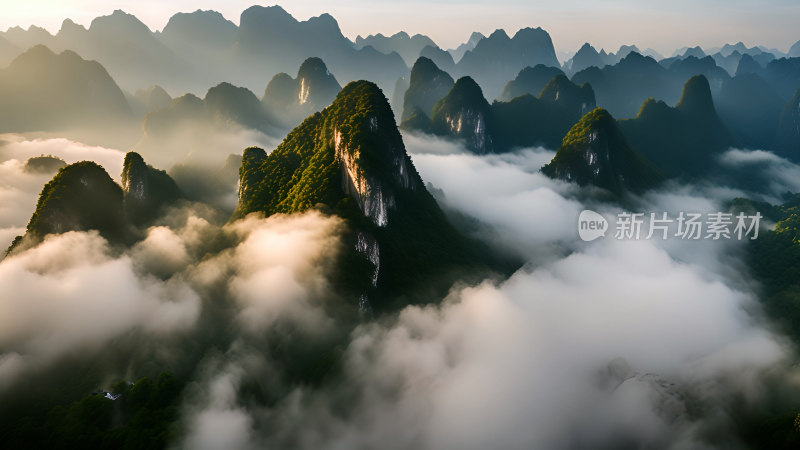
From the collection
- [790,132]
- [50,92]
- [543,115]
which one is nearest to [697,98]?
[790,132]

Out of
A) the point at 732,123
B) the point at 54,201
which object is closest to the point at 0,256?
the point at 54,201

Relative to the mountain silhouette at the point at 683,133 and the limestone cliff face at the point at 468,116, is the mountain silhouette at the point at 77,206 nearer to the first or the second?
the limestone cliff face at the point at 468,116

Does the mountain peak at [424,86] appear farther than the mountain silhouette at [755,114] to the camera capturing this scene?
No

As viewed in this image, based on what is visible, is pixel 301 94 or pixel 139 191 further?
pixel 301 94

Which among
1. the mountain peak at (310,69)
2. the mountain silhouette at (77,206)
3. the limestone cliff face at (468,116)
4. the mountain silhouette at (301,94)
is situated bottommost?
the mountain silhouette at (77,206)

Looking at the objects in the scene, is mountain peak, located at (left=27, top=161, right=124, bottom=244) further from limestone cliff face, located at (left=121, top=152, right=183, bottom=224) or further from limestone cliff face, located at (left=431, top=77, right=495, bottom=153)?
limestone cliff face, located at (left=431, top=77, right=495, bottom=153)

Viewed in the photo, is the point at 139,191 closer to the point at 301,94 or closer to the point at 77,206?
→ the point at 77,206

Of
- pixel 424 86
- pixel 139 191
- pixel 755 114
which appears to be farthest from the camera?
pixel 755 114

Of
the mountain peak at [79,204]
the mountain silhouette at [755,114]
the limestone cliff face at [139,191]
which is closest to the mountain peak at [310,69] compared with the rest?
the limestone cliff face at [139,191]

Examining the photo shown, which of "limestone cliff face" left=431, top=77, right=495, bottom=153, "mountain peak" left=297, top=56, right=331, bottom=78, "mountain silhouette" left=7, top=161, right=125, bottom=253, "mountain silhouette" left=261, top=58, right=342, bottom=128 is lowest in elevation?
"mountain silhouette" left=7, top=161, right=125, bottom=253

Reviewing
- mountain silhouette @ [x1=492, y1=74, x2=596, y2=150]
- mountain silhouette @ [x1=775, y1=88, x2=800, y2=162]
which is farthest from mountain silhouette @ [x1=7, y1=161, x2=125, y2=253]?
mountain silhouette @ [x1=775, y1=88, x2=800, y2=162]

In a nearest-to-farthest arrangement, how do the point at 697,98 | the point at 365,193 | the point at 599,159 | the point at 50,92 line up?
the point at 365,193 < the point at 599,159 < the point at 50,92 < the point at 697,98

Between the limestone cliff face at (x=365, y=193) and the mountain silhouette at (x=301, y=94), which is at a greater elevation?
the mountain silhouette at (x=301, y=94)
